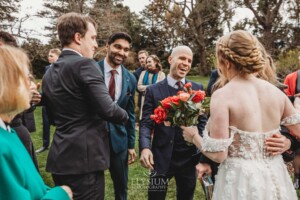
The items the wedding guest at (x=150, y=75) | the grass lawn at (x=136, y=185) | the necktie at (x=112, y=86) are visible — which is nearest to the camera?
the necktie at (x=112, y=86)

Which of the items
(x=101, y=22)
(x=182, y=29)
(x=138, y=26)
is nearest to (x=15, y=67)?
(x=101, y=22)

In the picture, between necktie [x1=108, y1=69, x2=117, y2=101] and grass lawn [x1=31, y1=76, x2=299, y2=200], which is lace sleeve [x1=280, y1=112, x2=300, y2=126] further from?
grass lawn [x1=31, y1=76, x2=299, y2=200]

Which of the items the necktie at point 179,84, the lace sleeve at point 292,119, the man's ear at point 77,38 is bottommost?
the lace sleeve at point 292,119

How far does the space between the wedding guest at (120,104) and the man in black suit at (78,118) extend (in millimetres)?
921

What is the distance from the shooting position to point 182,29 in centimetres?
3416

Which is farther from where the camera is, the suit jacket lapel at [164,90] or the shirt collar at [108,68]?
the shirt collar at [108,68]

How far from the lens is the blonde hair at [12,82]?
148 centimetres

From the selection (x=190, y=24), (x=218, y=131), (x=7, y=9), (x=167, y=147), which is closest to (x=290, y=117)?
(x=218, y=131)

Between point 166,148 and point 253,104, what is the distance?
1.40m

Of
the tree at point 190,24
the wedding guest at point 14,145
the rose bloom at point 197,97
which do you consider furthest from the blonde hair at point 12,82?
the tree at point 190,24

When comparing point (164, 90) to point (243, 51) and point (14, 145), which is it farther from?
point (14, 145)

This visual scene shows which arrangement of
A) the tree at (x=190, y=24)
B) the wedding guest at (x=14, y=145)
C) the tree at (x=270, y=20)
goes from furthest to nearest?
the tree at (x=190, y=24) < the tree at (x=270, y=20) < the wedding guest at (x=14, y=145)

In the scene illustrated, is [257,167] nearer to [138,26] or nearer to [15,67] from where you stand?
[15,67]

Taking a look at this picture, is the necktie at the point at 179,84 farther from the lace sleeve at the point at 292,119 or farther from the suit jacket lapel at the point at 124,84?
the lace sleeve at the point at 292,119
